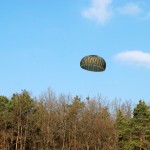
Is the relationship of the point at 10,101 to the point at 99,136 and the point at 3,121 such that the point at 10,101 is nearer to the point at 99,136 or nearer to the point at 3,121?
the point at 3,121

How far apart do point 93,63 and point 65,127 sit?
25.4m

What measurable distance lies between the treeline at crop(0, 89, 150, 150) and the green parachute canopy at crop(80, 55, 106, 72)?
58.6ft

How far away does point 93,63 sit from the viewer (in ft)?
102

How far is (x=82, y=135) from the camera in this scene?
55656mm

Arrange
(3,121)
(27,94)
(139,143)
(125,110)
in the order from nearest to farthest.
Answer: (139,143), (3,121), (27,94), (125,110)

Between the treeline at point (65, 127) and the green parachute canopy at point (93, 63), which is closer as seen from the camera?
the green parachute canopy at point (93, 63)

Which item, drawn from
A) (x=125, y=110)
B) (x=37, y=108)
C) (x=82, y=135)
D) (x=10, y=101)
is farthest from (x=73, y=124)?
(x=125, y=110)

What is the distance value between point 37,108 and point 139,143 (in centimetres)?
1647

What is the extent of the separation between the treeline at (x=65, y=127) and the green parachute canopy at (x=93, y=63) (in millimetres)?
17860

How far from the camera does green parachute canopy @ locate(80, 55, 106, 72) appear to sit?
31.2 metres

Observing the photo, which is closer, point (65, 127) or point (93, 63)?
point (93, 63)

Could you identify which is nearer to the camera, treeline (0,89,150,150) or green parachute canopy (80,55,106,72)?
green parachute canopy (80,55,106,72)

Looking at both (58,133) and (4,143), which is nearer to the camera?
(4,143)

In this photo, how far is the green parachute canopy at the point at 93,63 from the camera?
31.2 m
